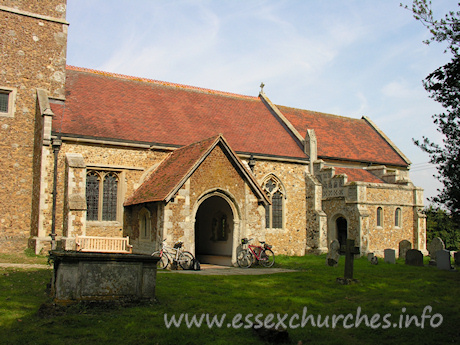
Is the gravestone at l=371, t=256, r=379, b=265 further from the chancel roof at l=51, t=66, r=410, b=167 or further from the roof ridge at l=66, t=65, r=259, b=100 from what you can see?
the roof ridge at l=66, t=65, r=259, b=100

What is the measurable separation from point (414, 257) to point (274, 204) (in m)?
8.00

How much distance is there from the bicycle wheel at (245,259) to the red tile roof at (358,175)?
11123 millimetres

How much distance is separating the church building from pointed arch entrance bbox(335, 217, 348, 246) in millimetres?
140

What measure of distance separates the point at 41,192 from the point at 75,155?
6.57ft

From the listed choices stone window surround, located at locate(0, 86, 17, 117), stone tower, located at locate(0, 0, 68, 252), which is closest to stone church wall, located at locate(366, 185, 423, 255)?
stone tower, located at locate(0, 0, 68, 252)

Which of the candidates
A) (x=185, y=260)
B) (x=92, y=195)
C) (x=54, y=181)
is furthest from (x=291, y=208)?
(x=54, y=181)

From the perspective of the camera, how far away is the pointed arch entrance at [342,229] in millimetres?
26308

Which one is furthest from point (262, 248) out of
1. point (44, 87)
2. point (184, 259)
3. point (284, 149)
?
point (44, 87)

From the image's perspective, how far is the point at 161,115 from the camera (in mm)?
23500

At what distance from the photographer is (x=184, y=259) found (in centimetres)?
1596

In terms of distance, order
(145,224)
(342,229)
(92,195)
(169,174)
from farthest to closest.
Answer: (342,229), (92,195), (145,224), (169,174)

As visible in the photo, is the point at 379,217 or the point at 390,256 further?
the point at 379,217

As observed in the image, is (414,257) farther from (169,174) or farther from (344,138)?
(344,138)

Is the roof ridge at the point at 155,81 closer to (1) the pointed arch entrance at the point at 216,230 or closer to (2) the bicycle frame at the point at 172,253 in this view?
(1) the pointed arch entrance at the point at 216,230
